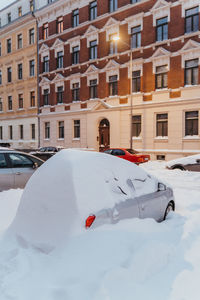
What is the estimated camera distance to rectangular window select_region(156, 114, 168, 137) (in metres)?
18.8

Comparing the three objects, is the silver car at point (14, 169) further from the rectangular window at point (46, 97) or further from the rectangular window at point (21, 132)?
the rectangular window at point (21, 132)

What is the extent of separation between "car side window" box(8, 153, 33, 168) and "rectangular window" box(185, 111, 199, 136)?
13.0 meters

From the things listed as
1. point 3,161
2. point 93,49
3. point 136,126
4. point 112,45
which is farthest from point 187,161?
point 93,49

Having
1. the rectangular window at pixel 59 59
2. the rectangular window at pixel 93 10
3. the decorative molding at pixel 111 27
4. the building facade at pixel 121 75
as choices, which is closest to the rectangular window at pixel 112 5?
the building facade at pixel 121 75

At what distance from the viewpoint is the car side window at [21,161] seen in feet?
24.6

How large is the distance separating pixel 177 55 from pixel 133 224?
55.5 ft

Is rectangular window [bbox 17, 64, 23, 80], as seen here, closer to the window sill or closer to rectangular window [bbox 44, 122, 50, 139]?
rectangular window [bbox 44, 122, 50, 139]

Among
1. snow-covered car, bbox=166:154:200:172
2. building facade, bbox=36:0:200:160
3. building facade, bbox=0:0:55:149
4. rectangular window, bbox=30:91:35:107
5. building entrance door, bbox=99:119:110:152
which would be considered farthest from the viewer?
rectangular window, bbox=30:91:35:107

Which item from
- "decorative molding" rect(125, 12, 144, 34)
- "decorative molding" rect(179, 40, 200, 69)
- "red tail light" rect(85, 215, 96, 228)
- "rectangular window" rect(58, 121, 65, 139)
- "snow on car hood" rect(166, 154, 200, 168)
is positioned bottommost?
"snow on car hood" rect(166, 154, 200, 168)

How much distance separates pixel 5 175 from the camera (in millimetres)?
7016

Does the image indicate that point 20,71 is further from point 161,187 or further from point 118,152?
point 161,187

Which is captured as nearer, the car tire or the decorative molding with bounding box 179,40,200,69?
the car tire

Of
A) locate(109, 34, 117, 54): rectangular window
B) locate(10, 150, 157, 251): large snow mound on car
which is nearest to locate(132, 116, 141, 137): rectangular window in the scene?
locate(109, 34, 117, 54): rectangular window

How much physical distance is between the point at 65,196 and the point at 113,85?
19.1 meters
